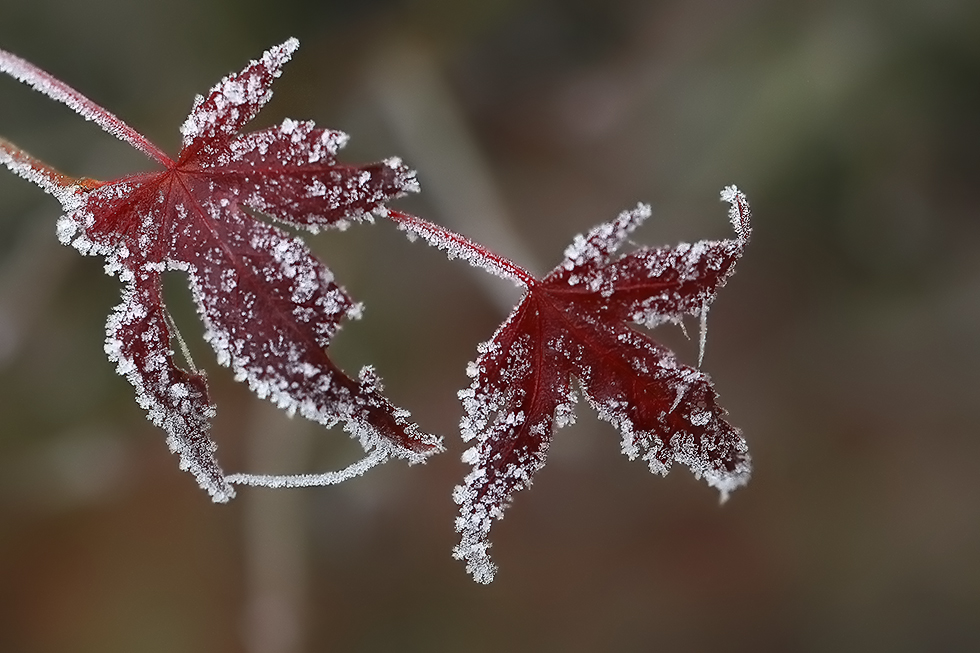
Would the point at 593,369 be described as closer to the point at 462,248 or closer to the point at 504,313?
the point at 462,248

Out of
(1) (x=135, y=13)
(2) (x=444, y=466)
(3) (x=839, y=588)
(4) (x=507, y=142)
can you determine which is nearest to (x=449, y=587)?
(2) (x=444, y=466)

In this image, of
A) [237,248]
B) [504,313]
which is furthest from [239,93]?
[504,313]

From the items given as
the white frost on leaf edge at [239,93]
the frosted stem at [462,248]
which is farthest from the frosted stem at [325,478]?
the white frost on leaf edge at [239,93]

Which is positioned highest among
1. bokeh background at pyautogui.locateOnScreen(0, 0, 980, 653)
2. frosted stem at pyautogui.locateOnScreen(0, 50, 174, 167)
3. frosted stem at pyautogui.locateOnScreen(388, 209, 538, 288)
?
bokeh background at pyautogui.locateOnScreen(0, 0, 980, 653)

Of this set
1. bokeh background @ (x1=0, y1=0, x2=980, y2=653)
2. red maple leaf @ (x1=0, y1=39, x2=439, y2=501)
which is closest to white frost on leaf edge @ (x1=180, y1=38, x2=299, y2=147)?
red maple leaf @ (x1=0, y1=39, x2=439, y2=501)

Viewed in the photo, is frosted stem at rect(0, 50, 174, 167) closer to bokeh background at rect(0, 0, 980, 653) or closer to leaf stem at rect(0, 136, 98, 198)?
leaf stem at rect(0, 136, 98, 198)

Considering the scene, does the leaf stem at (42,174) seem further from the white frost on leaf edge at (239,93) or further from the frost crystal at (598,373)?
the frost crystal at (598,373)
